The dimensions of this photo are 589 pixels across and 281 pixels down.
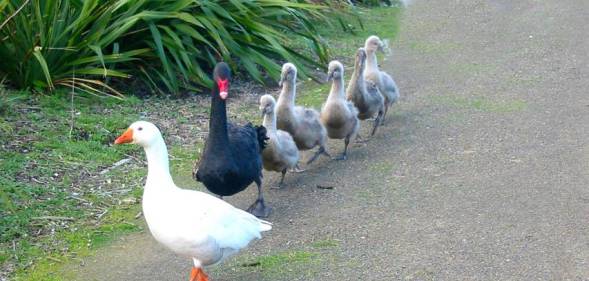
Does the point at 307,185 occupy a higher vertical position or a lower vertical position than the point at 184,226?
lower

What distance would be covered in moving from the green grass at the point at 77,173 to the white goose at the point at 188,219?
44 centimetres

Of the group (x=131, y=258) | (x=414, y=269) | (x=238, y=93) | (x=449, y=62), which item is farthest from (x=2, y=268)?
(x=449, y=62)

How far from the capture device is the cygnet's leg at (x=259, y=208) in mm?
7145

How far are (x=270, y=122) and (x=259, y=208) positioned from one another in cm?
86

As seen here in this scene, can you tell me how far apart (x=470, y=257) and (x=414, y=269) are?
0.40 metres

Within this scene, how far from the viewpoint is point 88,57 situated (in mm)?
9336

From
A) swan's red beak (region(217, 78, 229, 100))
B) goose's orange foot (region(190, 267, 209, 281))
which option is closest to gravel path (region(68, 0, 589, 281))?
goose's orange foot (region(190, 267, 209, 281))

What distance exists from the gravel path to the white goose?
381mm

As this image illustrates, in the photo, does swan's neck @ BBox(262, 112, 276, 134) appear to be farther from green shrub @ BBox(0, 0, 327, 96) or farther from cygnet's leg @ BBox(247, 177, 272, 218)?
green shrub @ BBox(0, 0, 327, 96)

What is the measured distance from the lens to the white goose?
5.62 meters

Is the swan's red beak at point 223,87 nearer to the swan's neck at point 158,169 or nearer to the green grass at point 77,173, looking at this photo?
→ the swan's neck at point 158,169

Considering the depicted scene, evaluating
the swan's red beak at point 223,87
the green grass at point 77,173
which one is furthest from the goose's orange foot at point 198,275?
the swan's red beak at point 223,87

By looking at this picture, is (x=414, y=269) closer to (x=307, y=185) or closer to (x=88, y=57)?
(x=307, y=185)

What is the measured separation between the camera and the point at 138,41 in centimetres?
989
